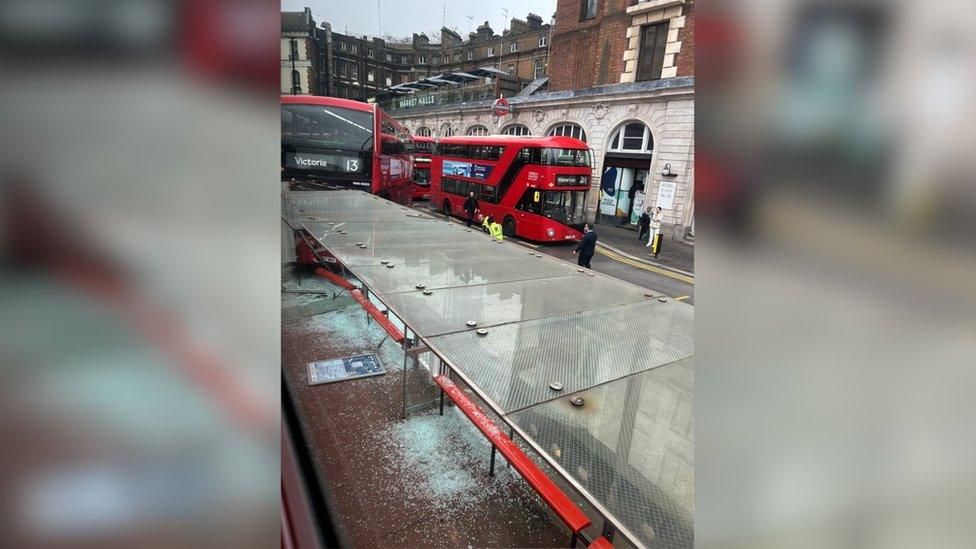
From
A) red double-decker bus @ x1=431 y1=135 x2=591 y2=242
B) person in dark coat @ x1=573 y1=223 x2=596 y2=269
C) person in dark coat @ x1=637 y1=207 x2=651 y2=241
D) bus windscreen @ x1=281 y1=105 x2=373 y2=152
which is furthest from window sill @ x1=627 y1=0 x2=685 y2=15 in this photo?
bus windscreen @ x1=281 y1=105 x2=373 y2=152

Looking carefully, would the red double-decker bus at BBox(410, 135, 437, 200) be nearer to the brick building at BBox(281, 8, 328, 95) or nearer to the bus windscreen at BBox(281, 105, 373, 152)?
the bus windscreen at BBox(281, 105, 373, 152)

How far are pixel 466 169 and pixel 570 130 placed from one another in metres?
5.43

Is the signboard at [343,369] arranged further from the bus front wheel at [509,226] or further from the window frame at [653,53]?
the window frame at [653,53]

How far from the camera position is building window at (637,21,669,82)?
1461 cm

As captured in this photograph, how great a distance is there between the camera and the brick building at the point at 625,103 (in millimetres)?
13875

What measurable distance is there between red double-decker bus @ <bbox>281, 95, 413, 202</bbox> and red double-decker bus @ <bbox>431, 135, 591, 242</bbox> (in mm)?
3427

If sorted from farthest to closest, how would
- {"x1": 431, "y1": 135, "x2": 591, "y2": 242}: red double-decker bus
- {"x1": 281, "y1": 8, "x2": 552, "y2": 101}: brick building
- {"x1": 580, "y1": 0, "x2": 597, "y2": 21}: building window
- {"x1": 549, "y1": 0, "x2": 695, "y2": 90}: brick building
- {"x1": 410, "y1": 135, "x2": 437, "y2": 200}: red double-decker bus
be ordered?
{"x1": 281, "y1": 8, "x2": 552, "y2": 101}: brick building
{"x1": 410, "y1": 135, "x2": 437, "y2": 200}: red double-decker bus
{"x1": 580, "y1": 0, "x2": 597, "y2": 21}: building window
{"x1": 549, "y1": 0, "x2": 695, "y2": 90}: brick building
{"x1": 431, "y1": 135, "x2": 591, "y2": 242}: red double-decker bus

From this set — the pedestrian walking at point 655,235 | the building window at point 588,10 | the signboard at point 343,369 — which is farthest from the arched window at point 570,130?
the signboard at point 343,369
